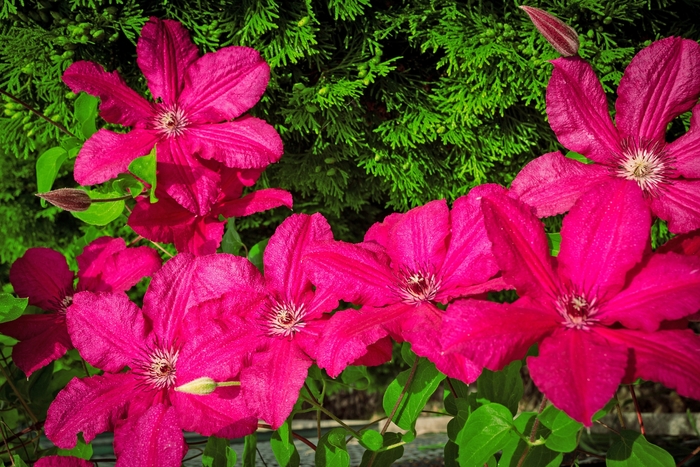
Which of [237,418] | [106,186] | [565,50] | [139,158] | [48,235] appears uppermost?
[565,50]

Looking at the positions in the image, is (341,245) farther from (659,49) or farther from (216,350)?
(659,49)

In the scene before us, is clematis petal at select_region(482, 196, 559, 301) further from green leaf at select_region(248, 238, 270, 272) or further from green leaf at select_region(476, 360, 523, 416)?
green leaf at select_region(248, 238, 270, 272)

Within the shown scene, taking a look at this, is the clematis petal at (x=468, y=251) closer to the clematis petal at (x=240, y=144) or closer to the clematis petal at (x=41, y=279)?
the clematis petal at (x=240, y=144)

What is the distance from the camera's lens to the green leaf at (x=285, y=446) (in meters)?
0.88

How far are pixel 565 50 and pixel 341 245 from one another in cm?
38

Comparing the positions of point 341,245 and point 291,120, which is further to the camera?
point 291,120

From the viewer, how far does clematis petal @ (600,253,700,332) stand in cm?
65

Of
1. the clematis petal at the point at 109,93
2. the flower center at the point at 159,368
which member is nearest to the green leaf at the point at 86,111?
the clematis petal at the point at 109,93

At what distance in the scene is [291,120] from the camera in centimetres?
138

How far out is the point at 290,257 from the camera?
87 cm

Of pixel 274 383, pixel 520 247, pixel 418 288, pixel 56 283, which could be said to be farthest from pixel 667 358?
pixel 56 283

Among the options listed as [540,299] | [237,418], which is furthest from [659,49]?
[237,418]

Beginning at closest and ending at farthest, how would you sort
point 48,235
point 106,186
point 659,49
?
point 659,49 → point 106,186 → point 48,235

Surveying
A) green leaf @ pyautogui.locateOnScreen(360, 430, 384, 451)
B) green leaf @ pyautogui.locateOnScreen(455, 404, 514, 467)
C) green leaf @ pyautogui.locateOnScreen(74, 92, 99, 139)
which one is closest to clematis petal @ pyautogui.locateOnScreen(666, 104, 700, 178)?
green leaf @ pyautogui.locateOnScreen(455, 404, 514, 467)
